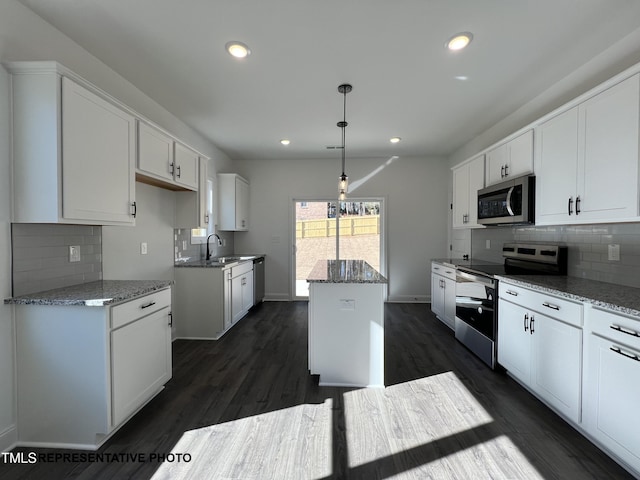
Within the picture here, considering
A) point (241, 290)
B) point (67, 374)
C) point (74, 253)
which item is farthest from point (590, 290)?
point (241, 290)

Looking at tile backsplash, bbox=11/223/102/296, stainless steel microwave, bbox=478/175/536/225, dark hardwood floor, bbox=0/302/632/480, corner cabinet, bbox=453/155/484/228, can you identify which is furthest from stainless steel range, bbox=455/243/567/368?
tile backsplash, bbox=11/223/102/296

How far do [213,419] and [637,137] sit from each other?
3.27 meters

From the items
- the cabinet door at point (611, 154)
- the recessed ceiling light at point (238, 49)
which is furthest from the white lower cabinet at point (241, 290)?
the cabinet door at point (611, 154)

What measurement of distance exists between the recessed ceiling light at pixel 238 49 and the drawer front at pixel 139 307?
1913 millimetres

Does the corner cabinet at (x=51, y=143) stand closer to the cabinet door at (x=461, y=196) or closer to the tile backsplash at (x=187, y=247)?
the tile backsplash at (x=187, y=247)

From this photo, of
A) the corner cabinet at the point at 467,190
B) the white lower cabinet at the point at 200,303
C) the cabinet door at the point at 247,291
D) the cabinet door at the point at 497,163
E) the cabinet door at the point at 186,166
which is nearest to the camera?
the cabinet door at the point at 186,166

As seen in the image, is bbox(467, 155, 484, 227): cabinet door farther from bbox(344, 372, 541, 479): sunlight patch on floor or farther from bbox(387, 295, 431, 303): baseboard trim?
bbox(344, 372, 541, 479): sunlight patch on floor

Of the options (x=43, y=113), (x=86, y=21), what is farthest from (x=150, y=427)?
(x=86, y=21)

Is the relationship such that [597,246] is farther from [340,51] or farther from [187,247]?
[187,247]

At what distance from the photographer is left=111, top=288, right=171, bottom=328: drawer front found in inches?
69.7

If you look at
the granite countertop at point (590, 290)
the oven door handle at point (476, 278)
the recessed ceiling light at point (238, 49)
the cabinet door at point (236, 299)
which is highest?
the recessed ceiling light at point (238, 49)

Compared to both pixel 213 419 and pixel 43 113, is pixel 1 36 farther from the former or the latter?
pixel 213 419

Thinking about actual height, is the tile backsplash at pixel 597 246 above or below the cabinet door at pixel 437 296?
above

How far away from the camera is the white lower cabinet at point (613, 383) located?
1.46 m
